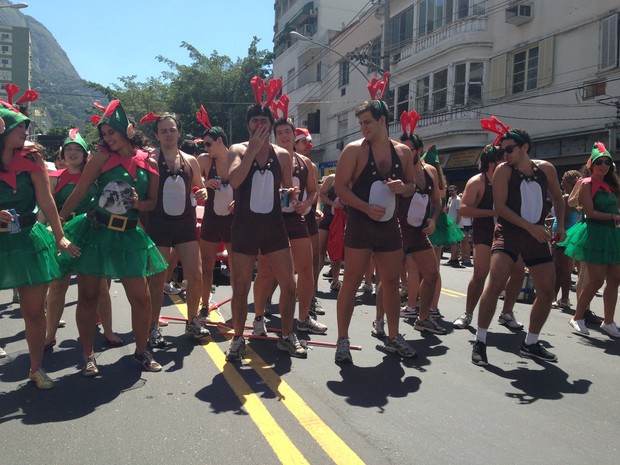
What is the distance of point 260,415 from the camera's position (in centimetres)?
380

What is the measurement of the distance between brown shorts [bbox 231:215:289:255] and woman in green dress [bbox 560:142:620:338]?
3289 mm

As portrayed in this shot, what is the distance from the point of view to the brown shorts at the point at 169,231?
213 inches

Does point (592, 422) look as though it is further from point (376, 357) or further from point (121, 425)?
point (121, 425)

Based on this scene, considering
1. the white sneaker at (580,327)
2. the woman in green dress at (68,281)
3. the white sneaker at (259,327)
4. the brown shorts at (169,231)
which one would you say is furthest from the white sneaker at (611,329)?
the woman in green dress at (68,281)

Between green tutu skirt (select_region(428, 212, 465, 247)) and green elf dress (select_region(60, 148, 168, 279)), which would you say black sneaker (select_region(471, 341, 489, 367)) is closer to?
green tutu skirt (select_region(428, 212, 465, 247))

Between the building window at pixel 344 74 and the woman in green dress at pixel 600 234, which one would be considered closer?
the woman in green dress at pixel 600 234

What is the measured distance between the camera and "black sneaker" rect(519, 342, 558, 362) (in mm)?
5262

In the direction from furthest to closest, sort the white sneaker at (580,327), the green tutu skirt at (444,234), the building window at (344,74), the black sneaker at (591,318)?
the building window at (344,74) < the green tutu skirt at (444,234) < the black sneaker at (591,318) < the white sneaker at (580,327)

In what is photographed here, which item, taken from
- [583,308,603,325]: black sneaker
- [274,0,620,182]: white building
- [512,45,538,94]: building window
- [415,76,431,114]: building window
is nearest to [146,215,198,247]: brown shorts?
[583,308,603,325]: black sneaker

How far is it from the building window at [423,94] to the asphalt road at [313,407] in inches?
819

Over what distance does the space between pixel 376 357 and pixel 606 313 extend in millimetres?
2817

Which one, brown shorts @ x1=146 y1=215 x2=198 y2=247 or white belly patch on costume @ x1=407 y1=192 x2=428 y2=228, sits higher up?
white belly patch on costume @ x1=407 y1=192 x2=428 y2=228

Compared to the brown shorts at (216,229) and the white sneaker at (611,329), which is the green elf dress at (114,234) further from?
the white sneaker at (611,329)

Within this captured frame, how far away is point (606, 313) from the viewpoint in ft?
21.0
